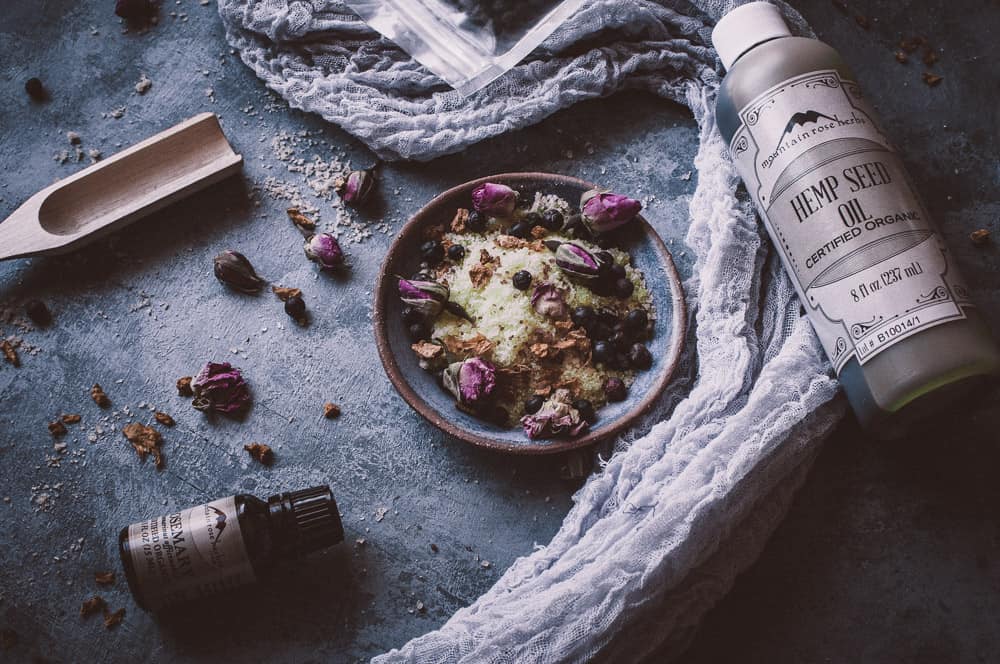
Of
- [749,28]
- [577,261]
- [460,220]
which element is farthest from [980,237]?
[460,220]

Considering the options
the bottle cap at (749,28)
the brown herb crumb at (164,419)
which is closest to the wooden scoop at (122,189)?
the brown herb crumb at (164,419)

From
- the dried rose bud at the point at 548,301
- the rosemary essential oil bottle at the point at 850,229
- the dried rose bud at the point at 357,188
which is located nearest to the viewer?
the rosemary essential oil bottle at the point at 850,229

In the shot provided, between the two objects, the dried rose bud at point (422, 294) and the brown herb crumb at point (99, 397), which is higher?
the dried rose bud at point (422, 294)

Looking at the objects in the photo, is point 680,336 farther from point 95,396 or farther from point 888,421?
point 95,396

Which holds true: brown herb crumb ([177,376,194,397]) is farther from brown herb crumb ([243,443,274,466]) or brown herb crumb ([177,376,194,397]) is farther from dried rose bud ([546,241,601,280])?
dried rose bud ([546,241,601,280])

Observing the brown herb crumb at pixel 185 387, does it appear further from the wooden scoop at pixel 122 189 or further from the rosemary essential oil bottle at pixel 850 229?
the rosemary essential oil bottle at pixel 850 229

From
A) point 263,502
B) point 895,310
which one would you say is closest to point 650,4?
point 895,310
